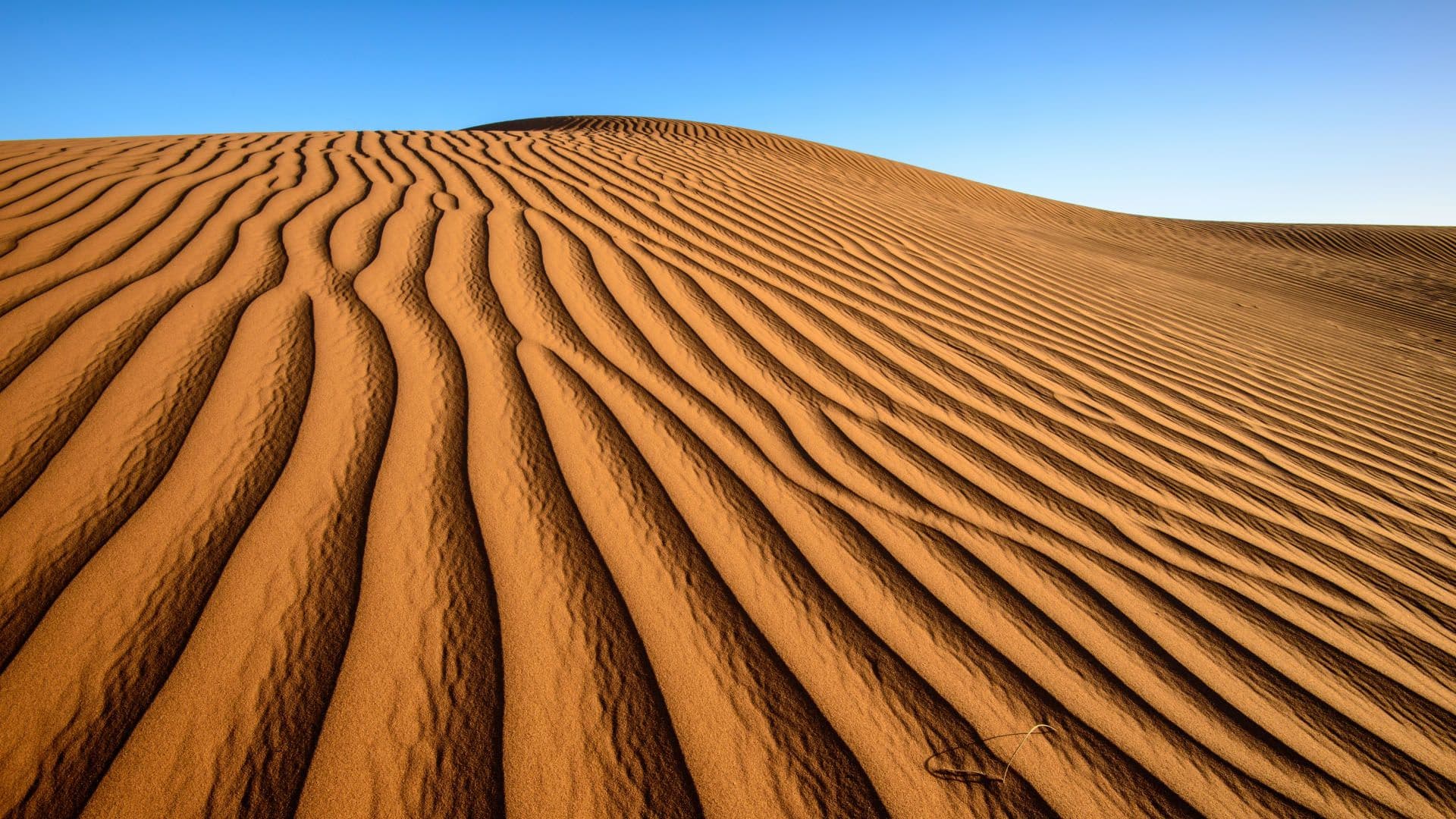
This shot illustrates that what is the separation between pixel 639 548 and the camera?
3.95 ft

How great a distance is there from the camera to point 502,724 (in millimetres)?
880

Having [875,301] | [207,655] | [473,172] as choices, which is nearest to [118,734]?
[207,655]

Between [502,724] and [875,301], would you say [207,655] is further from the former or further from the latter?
[875,301]

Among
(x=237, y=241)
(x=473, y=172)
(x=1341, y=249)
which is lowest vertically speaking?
(x=237, y=241)

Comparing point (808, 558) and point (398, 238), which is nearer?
point (808, 558)

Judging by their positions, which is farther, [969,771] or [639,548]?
[639,548]

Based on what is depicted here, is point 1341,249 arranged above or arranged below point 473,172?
above

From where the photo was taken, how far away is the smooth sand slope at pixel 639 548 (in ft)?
2.84

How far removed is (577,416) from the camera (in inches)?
61.4

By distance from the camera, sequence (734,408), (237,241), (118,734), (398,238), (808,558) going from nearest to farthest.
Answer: (118,734) < (808,558) < (734,408) < (237,241) < (398,238)

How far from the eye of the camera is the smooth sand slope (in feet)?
2.84

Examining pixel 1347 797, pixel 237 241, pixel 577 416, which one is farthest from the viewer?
pixel 237 241

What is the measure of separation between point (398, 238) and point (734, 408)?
63.4 inches

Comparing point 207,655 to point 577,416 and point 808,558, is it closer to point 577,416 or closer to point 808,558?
point 577,416
